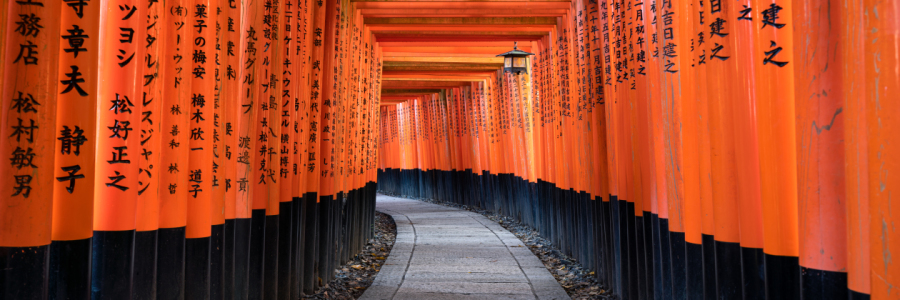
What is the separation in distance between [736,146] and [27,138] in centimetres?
280

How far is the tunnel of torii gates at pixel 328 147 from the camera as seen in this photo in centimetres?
170

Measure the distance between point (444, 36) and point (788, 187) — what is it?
23.9ft

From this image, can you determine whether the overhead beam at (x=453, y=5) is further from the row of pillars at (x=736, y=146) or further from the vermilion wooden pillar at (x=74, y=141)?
the vermilion wooden pillar at (x=74, y=141)

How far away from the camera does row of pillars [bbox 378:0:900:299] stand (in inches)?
65.5

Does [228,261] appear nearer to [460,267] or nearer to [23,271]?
[23,271]

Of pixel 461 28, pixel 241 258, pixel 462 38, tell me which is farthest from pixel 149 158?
pixel 462 38

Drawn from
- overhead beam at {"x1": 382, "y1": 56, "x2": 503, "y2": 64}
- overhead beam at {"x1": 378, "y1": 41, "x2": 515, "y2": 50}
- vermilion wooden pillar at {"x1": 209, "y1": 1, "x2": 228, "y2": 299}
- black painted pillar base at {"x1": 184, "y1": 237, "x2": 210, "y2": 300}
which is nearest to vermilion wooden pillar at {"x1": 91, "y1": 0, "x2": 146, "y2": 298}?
black painted pillar base at {"x1": 184, "y1": 237, "x2": 210, "y2": 300}

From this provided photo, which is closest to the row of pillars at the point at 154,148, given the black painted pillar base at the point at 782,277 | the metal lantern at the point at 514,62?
the black painted pillar base at the point at 782,277

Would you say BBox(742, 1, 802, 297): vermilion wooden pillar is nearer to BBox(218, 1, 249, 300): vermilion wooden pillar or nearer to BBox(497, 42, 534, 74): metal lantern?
BBox(218, 1, 249, 300): vermilion wooden pillar

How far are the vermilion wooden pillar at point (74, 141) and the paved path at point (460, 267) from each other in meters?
3.29

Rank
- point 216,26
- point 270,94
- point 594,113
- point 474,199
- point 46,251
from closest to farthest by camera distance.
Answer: point 46,251, point 216,26, point 270,94, point 594,113, point 474,199

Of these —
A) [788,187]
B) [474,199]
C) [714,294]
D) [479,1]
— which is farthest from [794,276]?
[474,199]

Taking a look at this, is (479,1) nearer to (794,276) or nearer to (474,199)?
(794,276)

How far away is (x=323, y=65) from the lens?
545 centimetres
